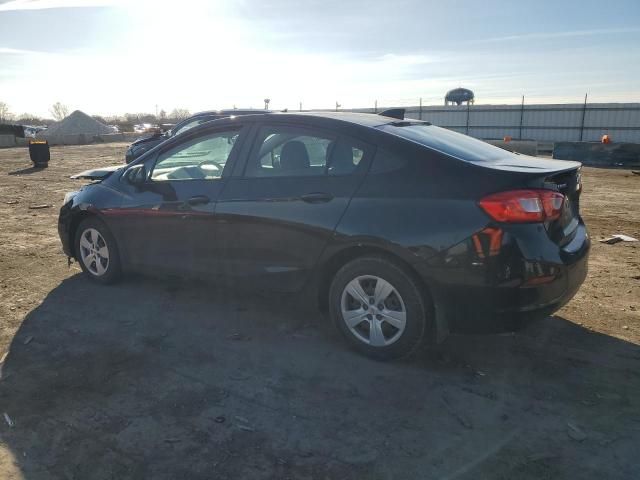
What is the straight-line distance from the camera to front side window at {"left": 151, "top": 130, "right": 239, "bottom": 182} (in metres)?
4.51

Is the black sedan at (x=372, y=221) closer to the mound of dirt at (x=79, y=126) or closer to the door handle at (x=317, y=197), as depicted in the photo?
the door handle at (x=317, y=197)

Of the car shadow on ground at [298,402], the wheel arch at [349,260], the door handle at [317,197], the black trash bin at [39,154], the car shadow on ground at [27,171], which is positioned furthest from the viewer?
the black trash bin at [39,154]

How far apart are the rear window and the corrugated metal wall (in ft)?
94.2

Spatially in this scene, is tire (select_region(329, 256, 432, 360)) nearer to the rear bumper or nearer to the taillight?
the rear bumper

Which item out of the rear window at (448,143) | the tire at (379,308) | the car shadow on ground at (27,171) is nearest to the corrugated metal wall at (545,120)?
the car shadow on ground at (27,171)

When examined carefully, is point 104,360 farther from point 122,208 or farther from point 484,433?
point 484,433

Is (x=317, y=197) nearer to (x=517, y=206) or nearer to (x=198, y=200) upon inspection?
(x=198, y=200)

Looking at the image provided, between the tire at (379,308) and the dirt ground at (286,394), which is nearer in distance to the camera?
the dirt ground at (286,394)

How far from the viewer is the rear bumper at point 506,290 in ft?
10.6

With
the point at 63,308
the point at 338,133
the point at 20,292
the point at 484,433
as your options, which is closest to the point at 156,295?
the point at 63,308

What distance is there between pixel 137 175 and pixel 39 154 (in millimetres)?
16731

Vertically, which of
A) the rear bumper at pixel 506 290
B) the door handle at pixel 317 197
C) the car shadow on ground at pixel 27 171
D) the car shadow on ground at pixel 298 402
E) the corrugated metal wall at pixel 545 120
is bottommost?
the car shadow on ground at pixel 298 402

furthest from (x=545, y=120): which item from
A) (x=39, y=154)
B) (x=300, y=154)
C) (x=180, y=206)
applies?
→ (x=180, y=206)

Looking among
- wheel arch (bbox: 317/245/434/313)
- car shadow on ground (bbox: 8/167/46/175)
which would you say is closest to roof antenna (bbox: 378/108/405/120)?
wheel arch (bbox: 317/245/434/313)
